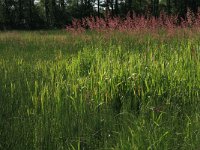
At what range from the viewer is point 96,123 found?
10.2 ft

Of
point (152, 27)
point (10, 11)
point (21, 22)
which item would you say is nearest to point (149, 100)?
point (152, 27)

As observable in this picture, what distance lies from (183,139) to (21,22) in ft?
140

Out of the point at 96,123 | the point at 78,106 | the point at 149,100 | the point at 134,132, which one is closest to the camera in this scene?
the point at 134,132

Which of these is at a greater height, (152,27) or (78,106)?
(152,27)

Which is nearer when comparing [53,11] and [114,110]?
[114,110]

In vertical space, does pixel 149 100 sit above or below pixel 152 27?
below

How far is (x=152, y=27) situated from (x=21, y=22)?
3789cm

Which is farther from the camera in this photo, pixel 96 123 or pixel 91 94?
pixel 91 94

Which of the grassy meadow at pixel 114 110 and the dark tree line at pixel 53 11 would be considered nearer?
the grassy meadow at pixel 114 110

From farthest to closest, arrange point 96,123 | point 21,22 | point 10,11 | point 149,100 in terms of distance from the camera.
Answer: point 10,11
point 21,22
point 149,100
point 96,123

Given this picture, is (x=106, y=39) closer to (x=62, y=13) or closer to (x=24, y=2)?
(x=62, y=13)

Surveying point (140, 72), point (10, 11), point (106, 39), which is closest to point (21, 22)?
point (10, 11)

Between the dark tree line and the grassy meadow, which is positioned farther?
the dark tree line

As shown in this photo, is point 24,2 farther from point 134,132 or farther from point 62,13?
point 134,132
